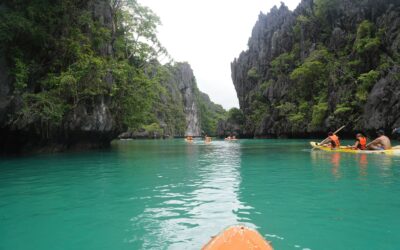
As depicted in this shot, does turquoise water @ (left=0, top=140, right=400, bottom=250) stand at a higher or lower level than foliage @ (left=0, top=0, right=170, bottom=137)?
lower

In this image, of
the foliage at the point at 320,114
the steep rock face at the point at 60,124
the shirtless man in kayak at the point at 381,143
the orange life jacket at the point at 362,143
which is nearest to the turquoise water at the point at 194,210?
the steep rock face at the point at 60,124

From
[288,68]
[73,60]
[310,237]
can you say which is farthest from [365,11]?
[310,237]

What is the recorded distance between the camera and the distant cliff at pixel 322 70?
34.6 meters

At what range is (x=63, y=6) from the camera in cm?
1873

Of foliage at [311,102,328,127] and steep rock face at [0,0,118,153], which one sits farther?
foliage at [311,102,328,127]

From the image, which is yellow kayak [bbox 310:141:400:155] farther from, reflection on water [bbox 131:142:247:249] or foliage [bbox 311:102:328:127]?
foliage [bbox 311:102:328:127]

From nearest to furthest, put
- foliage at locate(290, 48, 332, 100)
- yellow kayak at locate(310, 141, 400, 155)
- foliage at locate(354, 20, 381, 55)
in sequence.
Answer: yellow kayak at locate(310, 141, 400, 155) < foliage at locate(354, 20, 381, 55) < foliage at locate(290, 48, 332, 100)

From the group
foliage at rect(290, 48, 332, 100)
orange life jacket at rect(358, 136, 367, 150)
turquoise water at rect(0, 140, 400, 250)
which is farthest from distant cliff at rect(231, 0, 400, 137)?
turquoise water at rect(0, 140, 400, 250)

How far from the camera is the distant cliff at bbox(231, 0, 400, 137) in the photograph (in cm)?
3456

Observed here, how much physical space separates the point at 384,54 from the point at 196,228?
37.9 m

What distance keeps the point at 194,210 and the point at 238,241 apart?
9.98 ft

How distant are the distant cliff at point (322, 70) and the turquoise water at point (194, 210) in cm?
2701

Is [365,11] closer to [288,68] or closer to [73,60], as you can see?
[288,68]

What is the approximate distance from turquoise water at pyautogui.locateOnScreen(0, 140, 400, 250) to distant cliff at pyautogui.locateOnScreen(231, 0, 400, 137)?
1063 inches
